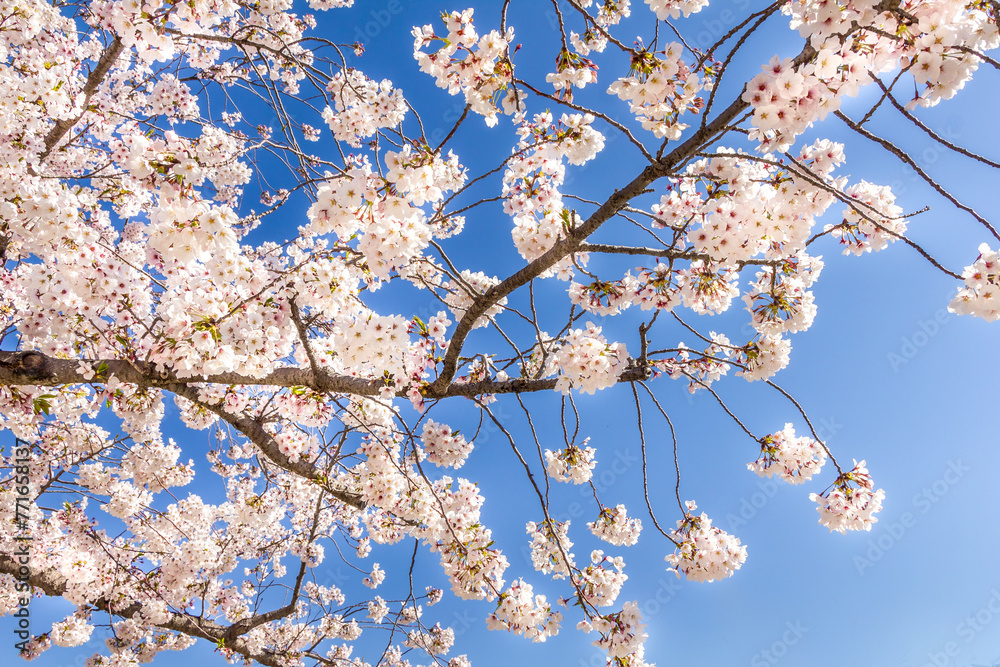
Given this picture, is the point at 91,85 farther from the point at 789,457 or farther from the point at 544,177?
the point at 789,457

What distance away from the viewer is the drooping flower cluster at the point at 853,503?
10.1 ft

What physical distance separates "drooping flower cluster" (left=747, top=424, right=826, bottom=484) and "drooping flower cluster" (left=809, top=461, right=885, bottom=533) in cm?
21

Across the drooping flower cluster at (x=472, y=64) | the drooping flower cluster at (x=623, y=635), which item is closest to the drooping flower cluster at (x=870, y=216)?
the drooping flower cluster at (x=472, y=64)

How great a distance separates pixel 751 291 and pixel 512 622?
3.12 metres

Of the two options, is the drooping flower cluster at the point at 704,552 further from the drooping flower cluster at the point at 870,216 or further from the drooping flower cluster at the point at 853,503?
the drooping flower cluster at the point at 870,216

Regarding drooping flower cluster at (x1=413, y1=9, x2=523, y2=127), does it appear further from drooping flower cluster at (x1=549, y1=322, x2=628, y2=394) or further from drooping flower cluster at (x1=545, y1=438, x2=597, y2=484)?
drooping flower cluster at (x1=545, y1=438, x2=597, y2=484)

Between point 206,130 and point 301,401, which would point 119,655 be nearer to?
point 301,401

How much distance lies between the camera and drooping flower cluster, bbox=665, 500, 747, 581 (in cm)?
336

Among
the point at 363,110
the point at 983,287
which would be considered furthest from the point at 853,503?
the point at 363,110

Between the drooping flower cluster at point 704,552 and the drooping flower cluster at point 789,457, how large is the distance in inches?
22.6

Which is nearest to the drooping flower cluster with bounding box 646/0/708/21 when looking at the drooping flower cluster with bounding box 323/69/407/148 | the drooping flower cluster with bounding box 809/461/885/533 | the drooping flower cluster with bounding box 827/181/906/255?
the drooping flower cluster with bounding box 827/181/906/255

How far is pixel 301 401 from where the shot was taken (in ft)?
12.4

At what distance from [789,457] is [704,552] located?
94 centimetres

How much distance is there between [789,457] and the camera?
3412mm
